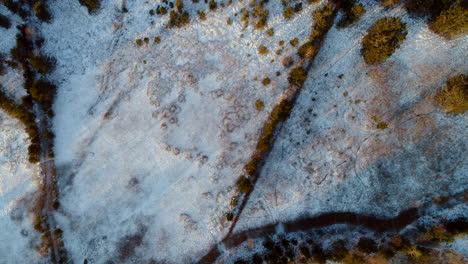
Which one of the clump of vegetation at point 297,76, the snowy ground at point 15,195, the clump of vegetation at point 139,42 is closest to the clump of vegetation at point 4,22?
the snowy ground at point 15,195

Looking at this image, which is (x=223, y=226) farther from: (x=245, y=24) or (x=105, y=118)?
(x=245, y=24)

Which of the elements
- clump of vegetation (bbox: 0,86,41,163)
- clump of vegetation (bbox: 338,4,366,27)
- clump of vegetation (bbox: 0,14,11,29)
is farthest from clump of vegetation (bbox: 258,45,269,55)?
clump of vegetation (bbox: 0,14,11,29)

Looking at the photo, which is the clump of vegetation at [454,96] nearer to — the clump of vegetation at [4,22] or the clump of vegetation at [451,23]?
the clump of vegetation at [451,23]

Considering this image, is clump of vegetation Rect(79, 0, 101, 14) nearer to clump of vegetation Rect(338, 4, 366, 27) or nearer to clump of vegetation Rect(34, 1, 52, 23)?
clump of vegetation Rect(34, 1, 52, 23)

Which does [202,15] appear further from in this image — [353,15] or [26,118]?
[26,118]

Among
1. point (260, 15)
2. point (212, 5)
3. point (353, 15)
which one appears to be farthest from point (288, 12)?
point (212, 5)

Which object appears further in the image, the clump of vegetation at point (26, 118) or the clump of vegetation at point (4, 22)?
the clump of vegetation at point (4, 22)
